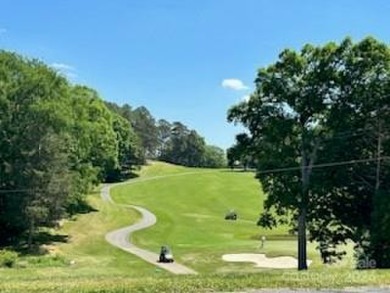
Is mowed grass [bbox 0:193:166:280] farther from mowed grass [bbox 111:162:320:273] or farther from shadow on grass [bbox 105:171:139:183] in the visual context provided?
shadow on grass [bbox 105:171:139:183]

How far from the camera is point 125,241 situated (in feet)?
209

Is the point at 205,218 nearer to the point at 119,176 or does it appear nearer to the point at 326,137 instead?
the point at 326,137

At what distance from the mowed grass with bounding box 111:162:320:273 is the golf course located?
9 centimetres

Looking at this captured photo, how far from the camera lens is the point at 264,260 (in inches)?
1987

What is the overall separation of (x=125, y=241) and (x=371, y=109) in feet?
108

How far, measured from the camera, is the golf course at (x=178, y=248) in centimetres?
1526

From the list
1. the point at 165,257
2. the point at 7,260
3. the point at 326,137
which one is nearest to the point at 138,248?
the point at 165,257

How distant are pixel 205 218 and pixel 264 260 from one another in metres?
36.1

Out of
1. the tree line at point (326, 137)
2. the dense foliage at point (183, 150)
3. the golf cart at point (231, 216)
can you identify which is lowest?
the golf cart at point (231, 216)

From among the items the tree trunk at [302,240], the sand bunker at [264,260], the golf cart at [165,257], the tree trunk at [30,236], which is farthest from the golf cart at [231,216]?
the tree trunk at [302,240]

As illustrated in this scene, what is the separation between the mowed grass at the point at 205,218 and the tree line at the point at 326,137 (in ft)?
22.8

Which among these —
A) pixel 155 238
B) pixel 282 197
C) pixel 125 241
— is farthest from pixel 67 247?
pixel 282 197

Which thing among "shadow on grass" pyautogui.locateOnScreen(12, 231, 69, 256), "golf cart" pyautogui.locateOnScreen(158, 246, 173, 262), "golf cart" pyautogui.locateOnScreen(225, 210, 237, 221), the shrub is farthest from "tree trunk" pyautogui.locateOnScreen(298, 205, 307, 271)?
"golf cart" pyautogui.locateOnScreen(225, 210, 237, 221)

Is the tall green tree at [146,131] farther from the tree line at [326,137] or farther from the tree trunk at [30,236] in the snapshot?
the tree line at [326,137]
